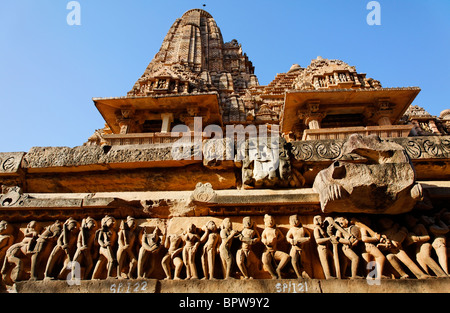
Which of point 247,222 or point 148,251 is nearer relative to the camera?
point 148,251

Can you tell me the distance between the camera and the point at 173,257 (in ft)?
9.49

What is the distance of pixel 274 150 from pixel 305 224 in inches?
37.0

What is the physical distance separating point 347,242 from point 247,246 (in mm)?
1030

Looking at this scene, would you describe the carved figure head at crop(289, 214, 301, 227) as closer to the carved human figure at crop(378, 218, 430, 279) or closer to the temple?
the temple

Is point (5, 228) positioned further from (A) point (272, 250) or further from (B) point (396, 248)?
(B) point (396, 248)

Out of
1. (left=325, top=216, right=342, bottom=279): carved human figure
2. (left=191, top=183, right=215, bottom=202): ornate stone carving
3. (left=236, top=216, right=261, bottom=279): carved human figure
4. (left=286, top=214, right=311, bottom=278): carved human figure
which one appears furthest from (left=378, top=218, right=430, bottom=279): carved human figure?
(left=191, top=183, right=215, bottom=202): ornate stone carving

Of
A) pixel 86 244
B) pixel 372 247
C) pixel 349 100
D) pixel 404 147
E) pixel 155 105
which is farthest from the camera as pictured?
pixel 155 105

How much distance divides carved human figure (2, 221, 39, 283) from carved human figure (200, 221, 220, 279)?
1967mm

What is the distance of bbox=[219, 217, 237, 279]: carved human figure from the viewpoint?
109 inches

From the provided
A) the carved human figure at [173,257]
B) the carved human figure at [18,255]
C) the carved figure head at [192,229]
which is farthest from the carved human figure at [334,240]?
the carved human figure at [18,255]

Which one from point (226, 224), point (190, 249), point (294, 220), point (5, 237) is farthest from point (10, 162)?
point (294, 220)
